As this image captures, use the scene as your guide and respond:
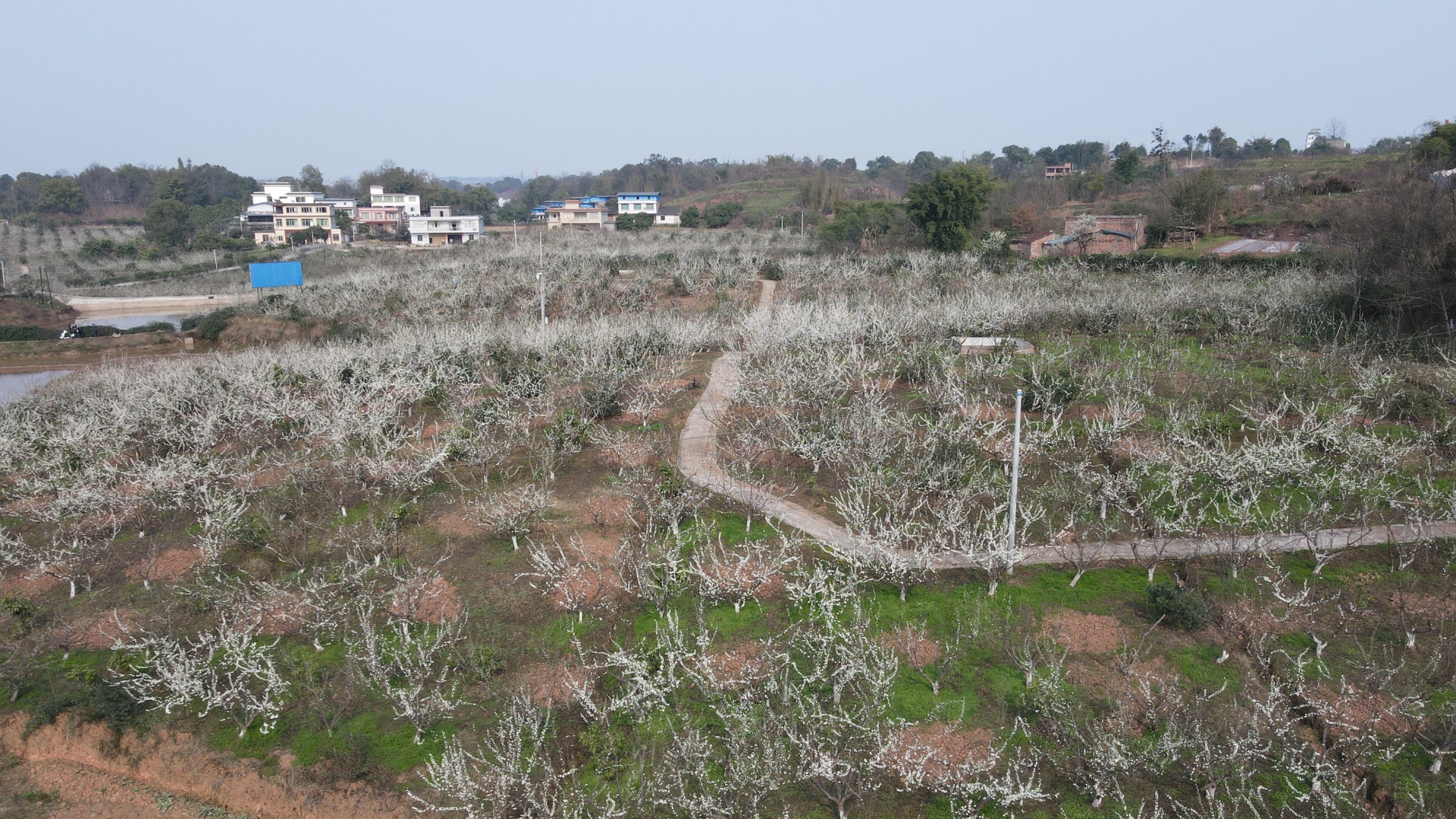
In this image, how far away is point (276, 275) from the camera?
129 feet

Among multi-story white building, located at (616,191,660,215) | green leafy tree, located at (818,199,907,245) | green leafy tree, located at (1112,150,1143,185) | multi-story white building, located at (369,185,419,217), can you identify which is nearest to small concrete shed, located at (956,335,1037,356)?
green leafy tree, located at (818,199,907,245)

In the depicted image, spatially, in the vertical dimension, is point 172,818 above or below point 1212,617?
below

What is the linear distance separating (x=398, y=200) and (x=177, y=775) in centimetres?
9078

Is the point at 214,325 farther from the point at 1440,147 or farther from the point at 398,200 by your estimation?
the point at 398,200

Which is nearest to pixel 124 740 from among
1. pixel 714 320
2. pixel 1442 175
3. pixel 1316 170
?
pixel 714 320

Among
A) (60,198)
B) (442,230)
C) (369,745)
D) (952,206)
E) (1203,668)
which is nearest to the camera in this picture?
(369,745)

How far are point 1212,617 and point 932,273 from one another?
93.8 ft

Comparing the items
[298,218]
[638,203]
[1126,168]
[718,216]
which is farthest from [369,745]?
[638,203]

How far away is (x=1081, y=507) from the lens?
13.3 m

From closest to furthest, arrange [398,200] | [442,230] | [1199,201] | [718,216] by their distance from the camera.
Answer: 1. [1199,201]
2. [442,230]
3. [718,216]
4. [398,200]

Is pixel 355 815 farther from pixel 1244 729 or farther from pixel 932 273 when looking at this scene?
pixel 932 273

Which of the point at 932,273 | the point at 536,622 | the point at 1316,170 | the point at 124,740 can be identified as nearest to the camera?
the point at 124,740

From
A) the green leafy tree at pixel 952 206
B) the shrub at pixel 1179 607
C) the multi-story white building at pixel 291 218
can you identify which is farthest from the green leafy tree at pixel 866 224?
the multi-story white building at pixel 291 218

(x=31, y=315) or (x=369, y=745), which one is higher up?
(x=31, y=315)
